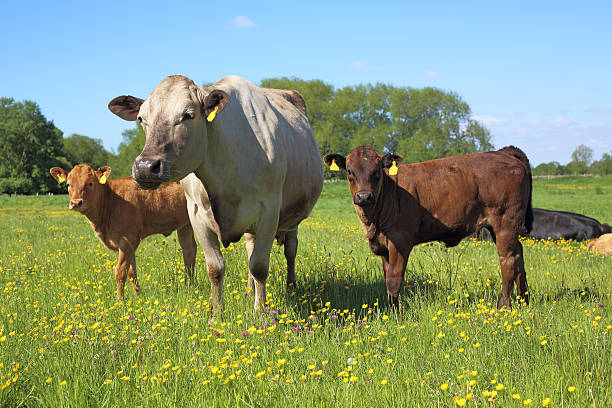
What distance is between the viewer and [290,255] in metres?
6.75

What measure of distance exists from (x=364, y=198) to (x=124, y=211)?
3.91m

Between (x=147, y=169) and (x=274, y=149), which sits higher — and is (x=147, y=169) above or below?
below

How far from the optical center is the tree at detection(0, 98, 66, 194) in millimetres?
64062

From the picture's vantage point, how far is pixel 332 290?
20.5 ft

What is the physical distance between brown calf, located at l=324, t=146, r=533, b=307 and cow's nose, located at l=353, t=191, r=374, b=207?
0.18 metres

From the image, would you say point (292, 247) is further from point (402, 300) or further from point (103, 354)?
point (103, 354)

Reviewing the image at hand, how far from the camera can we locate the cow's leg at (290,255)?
6.67 m

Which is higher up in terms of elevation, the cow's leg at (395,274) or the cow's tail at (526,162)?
the cow's tail at (526,162)

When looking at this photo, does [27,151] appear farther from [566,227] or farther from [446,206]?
[446,206]

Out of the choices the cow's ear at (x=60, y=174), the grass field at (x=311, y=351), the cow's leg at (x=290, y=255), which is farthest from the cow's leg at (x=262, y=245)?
the cow's ear at (x=60, y=174)

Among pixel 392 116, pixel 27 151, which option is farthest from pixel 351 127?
pixel 27 151

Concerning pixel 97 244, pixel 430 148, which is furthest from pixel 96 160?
pixel 97 244

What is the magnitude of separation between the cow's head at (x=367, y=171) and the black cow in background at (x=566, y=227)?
26.3ft

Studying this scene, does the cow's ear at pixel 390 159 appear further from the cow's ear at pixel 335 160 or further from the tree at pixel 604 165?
the tree at pixel 604 165
